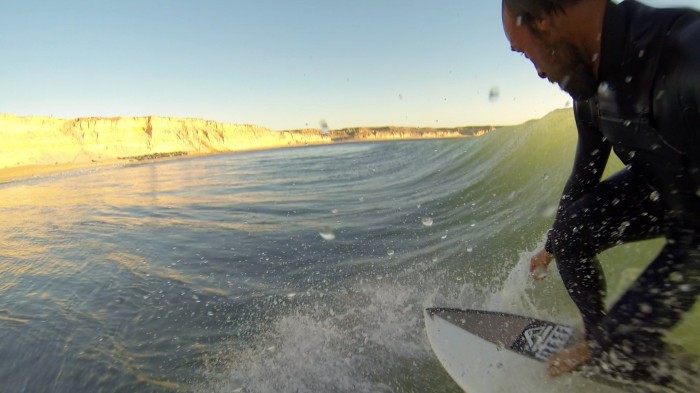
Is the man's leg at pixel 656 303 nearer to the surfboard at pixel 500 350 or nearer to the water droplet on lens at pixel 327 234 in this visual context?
the surfboard at pixel 500 350

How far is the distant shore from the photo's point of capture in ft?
145

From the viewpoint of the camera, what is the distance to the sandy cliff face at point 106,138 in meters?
46.0

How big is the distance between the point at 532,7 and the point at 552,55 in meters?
0.20

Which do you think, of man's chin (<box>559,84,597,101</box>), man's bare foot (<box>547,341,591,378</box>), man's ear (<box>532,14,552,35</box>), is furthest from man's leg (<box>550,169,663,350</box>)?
man's ear (<box>532,14,552,35</box>)

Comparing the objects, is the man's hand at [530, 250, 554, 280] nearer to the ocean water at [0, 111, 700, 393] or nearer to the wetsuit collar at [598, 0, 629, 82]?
the ocean water at [0, 111, 700, 393]

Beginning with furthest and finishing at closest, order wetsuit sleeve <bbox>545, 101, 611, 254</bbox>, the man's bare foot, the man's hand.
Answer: the man's hand < wetsuit sleeve <bbox>545, 101, 611, 254</bbox> < the man's bare foot

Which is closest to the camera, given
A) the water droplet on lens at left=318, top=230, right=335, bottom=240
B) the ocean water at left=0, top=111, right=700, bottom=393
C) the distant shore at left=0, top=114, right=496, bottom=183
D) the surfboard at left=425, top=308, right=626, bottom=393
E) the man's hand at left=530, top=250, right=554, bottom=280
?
the surfboard at left=425, top=308, right=626, bottom=393

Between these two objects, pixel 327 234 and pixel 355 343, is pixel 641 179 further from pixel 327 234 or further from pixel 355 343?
pixel 327 234

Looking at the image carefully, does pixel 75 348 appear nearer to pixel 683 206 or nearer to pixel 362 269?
pixel 362 269

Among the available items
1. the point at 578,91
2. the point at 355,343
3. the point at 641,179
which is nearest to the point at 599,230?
the point at 641,179

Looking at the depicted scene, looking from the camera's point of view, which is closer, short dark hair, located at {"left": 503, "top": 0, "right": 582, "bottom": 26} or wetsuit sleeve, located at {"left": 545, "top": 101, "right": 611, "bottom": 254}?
short dark hair, located at {"left": 503, "top": 0, "right": 582, "bottom": 26}

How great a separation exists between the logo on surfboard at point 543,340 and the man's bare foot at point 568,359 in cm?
21

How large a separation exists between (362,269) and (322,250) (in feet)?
3.76

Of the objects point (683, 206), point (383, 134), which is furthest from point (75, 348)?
point (383, 134)
